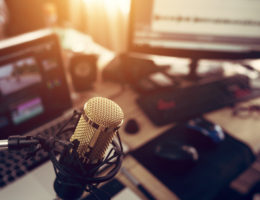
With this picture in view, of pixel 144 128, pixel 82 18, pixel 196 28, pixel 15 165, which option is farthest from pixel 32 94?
pixel 82 18

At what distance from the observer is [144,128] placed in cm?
84

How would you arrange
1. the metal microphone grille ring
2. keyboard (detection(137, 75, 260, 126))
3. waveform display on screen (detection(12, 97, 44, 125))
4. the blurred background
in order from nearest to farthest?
the metal microphone grille ring → waveform display on screen (detection(12, 97, 44, 125)) → keyboard (detection(137, 75, 260, 126)) → the blurred background

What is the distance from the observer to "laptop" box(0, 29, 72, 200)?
23.7 inches

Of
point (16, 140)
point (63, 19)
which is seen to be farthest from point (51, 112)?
point (63, 19)

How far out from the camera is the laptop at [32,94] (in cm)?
60

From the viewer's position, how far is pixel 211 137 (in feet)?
2.41

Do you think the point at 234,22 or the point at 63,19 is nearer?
the point at 234,22

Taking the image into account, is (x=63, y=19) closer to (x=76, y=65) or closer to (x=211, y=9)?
(x=76, y=65)

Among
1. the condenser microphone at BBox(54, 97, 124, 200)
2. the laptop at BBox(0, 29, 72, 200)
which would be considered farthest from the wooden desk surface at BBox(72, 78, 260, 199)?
the condenser microphone at BBox(54, 97, 124, 200)

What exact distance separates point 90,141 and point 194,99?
63 cm

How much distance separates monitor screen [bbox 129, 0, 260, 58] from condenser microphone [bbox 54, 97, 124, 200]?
0.60 meters

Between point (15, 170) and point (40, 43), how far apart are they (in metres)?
0.34

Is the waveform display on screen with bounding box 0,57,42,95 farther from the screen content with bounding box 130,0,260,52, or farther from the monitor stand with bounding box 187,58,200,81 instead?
the monitor stand with bounding box 187,58,200,81

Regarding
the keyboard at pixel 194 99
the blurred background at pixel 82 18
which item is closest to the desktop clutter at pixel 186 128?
the keyboard at pixel 194 99
